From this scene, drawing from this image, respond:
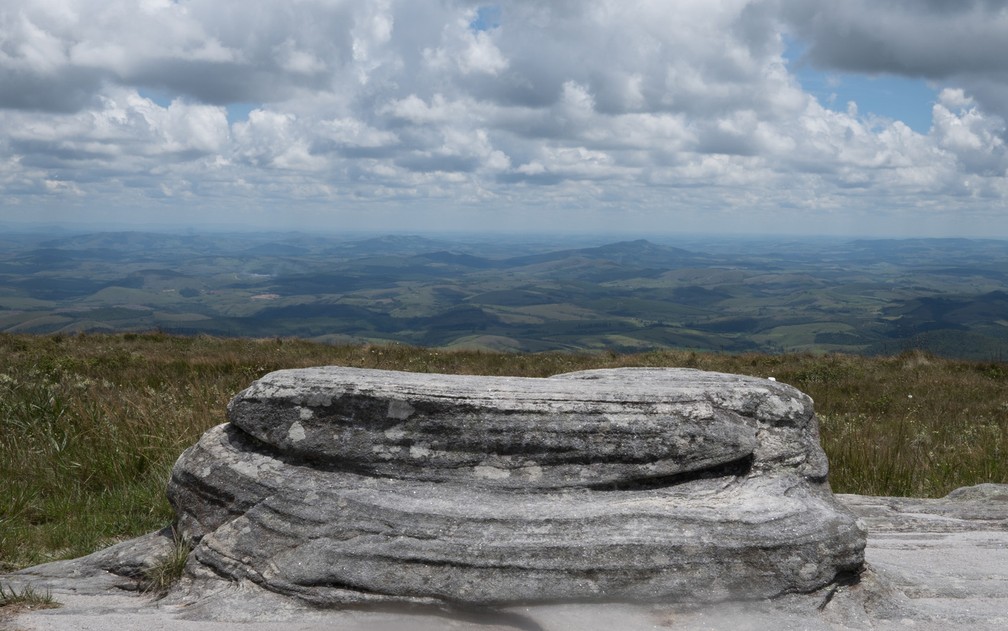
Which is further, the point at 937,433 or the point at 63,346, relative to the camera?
the point at 63,346

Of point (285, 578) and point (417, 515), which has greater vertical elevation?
point (417, 515)

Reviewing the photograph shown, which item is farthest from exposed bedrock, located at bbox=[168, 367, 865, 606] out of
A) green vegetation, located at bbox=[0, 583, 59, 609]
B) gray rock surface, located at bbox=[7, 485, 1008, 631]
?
green vegetation, located at bbox=[0, 583, 59, 609]

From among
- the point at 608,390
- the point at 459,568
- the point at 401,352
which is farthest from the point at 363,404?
the point at 401,352

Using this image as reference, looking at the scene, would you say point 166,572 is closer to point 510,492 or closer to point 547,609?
point 510,492

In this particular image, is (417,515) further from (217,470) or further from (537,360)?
(537,360)

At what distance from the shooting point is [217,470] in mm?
5531

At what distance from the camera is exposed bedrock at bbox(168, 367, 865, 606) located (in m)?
4.66

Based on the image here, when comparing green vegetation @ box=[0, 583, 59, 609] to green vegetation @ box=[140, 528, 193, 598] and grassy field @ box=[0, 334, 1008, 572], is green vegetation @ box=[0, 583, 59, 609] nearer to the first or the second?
green vegetation @ box=[140, 528, 193, 598]

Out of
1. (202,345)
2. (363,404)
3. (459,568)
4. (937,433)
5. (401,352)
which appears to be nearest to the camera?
(459,568)

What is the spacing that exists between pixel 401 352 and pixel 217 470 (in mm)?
18618

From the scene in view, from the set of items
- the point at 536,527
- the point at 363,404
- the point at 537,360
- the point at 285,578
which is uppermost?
the point at 363,404

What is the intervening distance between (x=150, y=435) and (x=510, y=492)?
5.17 m

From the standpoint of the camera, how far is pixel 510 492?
17.2 ft

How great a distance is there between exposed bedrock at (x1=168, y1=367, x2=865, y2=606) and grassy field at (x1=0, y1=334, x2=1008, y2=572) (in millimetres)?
1815
